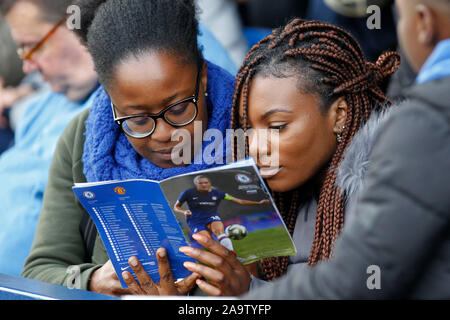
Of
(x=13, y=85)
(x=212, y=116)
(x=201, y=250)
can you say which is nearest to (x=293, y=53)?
(x=212, y=116)

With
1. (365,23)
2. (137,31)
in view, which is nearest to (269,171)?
(137,31)

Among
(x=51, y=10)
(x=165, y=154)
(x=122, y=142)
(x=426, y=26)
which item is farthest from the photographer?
(x=51, y=10)

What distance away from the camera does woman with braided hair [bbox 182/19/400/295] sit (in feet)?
4.84

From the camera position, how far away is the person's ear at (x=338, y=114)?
5.02 ft

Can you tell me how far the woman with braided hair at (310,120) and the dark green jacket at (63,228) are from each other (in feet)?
1.95

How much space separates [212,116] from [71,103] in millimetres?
1169

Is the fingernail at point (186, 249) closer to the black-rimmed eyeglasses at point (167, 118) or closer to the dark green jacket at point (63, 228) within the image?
the black-rimmed eyeglasses at point (167, 118)

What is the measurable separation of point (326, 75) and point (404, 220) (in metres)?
0.72

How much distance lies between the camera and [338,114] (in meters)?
1.54

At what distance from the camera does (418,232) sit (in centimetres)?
88

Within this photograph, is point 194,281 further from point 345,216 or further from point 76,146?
point 76,146

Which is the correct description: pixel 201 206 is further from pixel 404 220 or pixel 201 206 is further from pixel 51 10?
pixel 51 10

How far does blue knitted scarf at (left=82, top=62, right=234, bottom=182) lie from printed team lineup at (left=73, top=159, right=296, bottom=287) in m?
0.26
